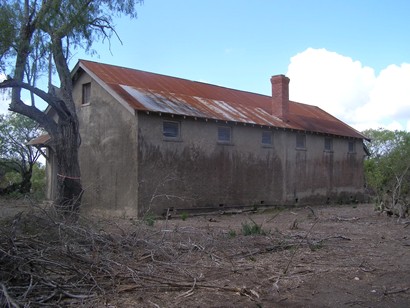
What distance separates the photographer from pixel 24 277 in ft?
18.7

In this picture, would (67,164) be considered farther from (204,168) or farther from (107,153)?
(204,168)

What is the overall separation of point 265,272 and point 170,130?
11.0 m

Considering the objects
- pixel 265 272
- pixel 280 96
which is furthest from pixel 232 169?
pixel 265 272

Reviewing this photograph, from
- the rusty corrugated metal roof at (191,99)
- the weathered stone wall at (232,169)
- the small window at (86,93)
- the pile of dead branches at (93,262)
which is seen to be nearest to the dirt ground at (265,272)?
the pile of dead branches at (93,262)

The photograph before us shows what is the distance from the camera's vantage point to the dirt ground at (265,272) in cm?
592

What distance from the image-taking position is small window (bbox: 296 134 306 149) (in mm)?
23391

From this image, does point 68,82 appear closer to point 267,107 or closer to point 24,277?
point 24,277

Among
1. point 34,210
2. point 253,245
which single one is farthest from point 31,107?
point 253,245

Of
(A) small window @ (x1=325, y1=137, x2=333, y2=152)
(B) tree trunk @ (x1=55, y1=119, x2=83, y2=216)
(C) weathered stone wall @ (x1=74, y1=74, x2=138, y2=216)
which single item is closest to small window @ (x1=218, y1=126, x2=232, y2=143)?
(C) weathered stone wall @ (x1=74, y1=74, x2=138, y2=216)

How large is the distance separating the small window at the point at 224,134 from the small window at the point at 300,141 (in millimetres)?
4994

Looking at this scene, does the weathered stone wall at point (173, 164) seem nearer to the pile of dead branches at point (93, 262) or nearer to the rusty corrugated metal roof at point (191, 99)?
the rusty corrugated metal roof at point (191, 99)

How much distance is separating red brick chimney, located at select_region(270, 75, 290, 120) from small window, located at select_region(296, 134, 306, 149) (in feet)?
3.99

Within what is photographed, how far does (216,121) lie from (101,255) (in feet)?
41.5

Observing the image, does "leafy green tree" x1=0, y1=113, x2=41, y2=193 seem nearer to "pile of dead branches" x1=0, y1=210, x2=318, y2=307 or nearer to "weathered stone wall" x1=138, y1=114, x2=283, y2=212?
"weathered stone wall" x1=138, y1=114, x2=283, y2=212
